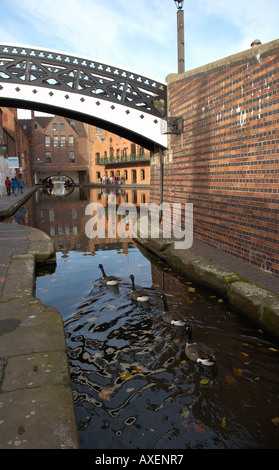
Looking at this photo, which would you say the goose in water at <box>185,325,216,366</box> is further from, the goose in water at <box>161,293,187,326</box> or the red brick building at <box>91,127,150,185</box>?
the red brick building at <box>91,127,150,185</box>

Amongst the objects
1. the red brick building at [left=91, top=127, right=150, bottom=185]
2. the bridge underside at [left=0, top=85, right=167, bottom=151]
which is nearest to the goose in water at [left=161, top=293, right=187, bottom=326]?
the bridge underside at [left=0, top=85, right=167, bottom=151]

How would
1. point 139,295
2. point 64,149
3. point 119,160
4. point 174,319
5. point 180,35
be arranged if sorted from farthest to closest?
point 64,149 < point 119,160 < point 180,35 < point 139,295 < point 174,319

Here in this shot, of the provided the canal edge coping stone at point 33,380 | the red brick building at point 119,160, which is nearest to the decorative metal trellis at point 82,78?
the canal edge coping stone at point 33,380

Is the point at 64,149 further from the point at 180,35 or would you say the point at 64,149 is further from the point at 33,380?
the point at 33,380

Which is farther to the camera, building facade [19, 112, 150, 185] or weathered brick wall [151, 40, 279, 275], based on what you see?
building facade [19, 112, 150, 185]

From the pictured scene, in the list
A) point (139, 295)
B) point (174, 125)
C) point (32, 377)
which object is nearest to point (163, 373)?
point (32, 377)

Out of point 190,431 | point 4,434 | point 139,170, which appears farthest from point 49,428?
point 139,170

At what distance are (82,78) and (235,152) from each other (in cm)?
680

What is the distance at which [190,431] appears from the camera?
275 cm

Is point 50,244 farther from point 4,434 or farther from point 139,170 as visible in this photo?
point 139,170

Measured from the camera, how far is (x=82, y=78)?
11.1 metres

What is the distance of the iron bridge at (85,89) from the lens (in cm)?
1077

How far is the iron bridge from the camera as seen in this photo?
10.8m

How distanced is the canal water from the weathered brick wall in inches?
54.9
